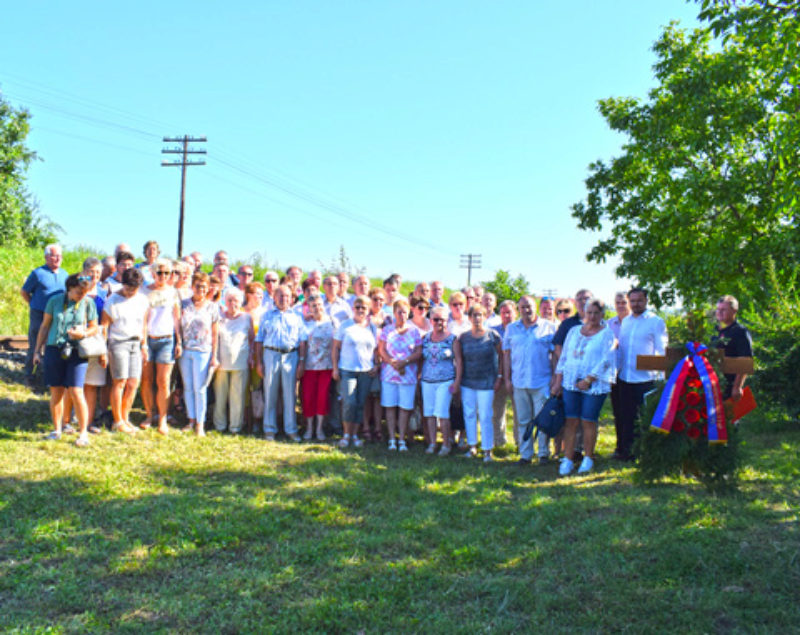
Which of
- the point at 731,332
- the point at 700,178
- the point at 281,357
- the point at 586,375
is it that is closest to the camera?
the point at 586,375

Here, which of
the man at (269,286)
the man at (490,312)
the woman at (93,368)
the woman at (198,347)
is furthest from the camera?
the man at (269,286)

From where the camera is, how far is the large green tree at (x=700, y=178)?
14.1 m

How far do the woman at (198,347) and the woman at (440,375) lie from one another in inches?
115

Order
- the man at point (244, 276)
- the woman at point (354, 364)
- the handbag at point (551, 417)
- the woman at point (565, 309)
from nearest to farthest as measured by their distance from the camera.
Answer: the handbag at point (551, 417)
the woman at point (565, 309)
the woman at point (354, 364)
the man at point (244, 276)

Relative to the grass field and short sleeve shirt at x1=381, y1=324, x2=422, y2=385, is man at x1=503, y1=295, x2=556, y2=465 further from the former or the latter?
short sleeve shirt at x1=381, y1=324, x2=422, y2=385

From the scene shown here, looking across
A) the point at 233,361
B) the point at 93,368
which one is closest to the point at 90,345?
the point at 93,368

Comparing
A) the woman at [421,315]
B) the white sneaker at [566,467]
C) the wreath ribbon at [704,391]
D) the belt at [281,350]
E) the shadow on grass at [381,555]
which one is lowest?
the shadow on grass at [381,555]

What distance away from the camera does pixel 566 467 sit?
24.9 ft

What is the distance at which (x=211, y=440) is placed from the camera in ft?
28.1

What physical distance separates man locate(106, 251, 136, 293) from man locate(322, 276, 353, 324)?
270 cm

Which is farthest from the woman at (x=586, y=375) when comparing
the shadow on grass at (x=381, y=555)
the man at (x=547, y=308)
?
the man at (x=547, y=308)

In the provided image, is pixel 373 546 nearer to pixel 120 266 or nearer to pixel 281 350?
pixel 281 350

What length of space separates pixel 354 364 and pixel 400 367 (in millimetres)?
643

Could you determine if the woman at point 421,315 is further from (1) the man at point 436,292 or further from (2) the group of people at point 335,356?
(1) the man at point 436,292
